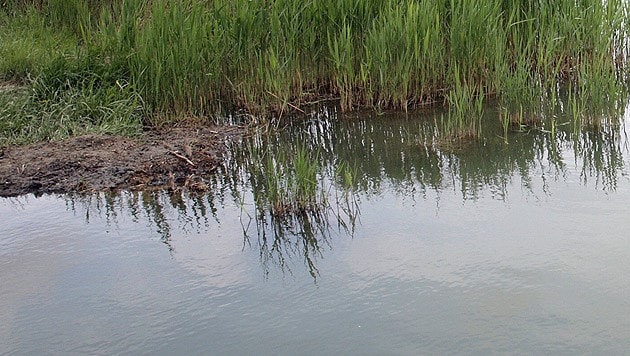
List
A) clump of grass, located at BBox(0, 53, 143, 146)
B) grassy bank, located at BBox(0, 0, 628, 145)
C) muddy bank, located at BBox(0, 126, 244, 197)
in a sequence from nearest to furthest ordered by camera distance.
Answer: muddy bank, located at BBox(0, 126, 244, 197) → clump of grass, located at BBox(0, 53, 143, 146) → grassy bank, located at BBox(0, 0, 628, 145)

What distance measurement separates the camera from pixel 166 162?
4.79m

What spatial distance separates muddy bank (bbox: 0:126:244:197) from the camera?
4.61m

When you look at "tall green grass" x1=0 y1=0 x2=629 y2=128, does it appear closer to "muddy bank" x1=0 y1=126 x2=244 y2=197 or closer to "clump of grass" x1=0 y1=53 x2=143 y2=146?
"clump of grass" x1=0 y1=53 x2=143 y2=146

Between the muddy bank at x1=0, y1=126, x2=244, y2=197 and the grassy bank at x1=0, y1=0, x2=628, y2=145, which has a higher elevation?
the grassy bank at x1=0, y1=0, x2=628, y2=145

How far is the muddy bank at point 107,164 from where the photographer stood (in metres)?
4.61

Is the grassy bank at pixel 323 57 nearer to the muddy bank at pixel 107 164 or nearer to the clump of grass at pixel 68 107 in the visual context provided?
the clump of grass at pixel 68 107

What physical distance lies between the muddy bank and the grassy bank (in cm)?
43

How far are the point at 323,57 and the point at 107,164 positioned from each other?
1.93m

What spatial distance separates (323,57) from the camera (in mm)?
6051

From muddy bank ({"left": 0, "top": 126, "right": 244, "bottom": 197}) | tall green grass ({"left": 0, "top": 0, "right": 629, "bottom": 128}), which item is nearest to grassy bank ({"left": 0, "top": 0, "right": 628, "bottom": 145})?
tall green grass ({"left": 0, "top": 0, "right": 629, "bottom": 128})

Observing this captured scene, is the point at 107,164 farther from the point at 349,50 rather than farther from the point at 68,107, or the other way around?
the point at 349,50

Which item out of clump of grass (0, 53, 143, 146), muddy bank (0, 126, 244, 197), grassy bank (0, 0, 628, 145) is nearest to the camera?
muddy bank (0, 126, 244, 197)

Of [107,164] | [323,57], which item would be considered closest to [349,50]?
[323,57]

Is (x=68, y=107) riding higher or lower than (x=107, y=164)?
higher
